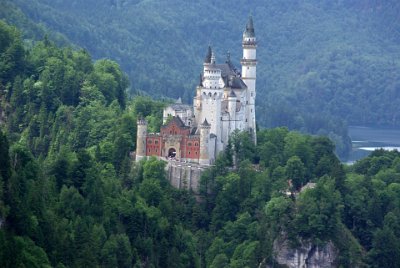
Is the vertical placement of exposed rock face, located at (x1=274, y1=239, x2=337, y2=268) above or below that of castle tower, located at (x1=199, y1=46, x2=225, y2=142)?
below

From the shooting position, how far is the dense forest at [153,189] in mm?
91562

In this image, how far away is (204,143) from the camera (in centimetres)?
10688

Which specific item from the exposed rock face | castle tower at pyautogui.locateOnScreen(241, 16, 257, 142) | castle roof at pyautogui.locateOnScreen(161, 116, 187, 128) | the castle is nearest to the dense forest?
the exposed rock face

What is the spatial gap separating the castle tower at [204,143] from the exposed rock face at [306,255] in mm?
7800

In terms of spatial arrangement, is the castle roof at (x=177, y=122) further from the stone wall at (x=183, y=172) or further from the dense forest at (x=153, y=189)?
the dense forest at (x=153, y=189)

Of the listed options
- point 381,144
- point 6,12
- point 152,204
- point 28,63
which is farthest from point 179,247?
point 381,144

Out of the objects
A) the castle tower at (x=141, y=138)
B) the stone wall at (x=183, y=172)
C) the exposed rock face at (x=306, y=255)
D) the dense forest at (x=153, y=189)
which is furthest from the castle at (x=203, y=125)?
the exposed rock face at (x=306, y=255)

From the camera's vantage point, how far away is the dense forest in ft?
300

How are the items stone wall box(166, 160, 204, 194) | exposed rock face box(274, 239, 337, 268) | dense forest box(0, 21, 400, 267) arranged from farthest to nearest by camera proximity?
1. exposed rock face box(274, 239, 337, 268)
2. stone wall box(166, 160, 204, 194)
3. dense forest box(0, 21, 400, 267)

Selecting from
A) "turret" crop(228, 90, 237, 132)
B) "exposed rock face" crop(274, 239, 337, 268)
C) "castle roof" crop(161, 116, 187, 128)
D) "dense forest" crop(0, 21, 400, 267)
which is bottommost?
"exposed rock face" crop(274, 239, 337, 268)

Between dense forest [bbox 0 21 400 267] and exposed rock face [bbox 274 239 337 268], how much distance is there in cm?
46

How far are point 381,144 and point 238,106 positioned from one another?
90812mm

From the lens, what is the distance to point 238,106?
111 meters

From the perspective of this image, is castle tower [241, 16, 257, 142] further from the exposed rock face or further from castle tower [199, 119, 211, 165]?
the exposed rock face
